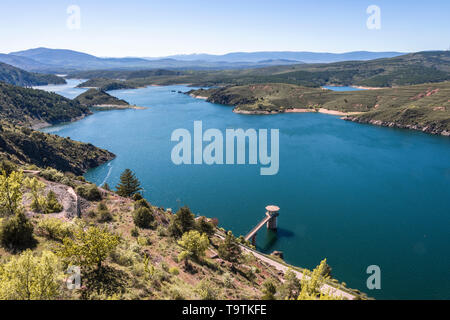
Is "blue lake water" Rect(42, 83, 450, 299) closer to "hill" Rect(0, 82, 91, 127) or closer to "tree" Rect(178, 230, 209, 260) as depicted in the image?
"tree" Rect(178, 230, 209, 260)

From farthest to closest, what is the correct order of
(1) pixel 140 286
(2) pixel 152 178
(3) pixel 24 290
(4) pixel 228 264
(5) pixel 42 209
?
(2) pixel 152 178 → (4) pixel 228 264 → (5) pixel 42 209 → (1) pixel 140 286 → (3) pixel 24 290

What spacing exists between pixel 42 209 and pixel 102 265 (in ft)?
50.9

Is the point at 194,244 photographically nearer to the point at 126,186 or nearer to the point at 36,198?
the point at 36,198

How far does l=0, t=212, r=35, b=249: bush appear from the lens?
2402cm

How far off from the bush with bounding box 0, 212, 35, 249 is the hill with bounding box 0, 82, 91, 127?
6114 inches

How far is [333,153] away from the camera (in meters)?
108

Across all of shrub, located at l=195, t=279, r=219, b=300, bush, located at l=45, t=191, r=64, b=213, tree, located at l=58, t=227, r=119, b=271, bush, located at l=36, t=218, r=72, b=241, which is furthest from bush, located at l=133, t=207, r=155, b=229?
shrub, located at l=195, t=279, r=219, b=300

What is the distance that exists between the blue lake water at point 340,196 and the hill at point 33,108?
50.2m

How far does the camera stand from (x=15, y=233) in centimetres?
2444

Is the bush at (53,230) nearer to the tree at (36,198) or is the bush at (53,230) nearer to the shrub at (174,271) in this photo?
the tree at (36,198)

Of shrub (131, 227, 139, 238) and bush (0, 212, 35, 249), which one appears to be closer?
bush (0, 212, 35, 249)

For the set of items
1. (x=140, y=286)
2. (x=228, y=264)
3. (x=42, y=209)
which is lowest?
(x=228, y=264)

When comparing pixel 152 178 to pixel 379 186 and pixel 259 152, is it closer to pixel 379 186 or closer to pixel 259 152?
pixel 259 152

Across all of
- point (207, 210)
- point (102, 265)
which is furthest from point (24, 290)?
point (207, 210)
